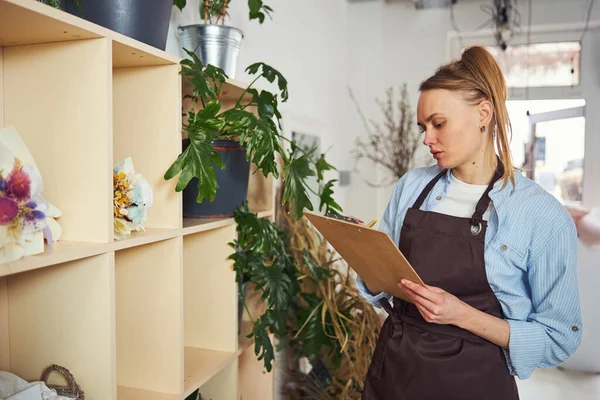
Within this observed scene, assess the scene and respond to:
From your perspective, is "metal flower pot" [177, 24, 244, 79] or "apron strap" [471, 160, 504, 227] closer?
"apron strap" [471, 160, 504, 227]

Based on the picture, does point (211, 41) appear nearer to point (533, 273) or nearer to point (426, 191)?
point (426, 191)

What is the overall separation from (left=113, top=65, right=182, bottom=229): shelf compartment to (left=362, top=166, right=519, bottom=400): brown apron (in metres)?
0.69

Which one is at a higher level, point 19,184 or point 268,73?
point 268,73

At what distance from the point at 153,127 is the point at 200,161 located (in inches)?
6.5

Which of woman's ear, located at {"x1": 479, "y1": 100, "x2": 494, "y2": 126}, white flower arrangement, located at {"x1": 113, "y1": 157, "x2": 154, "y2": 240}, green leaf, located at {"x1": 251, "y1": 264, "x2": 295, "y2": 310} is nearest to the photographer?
white flower arrangement, located at {"x1": 113, "y1": 157, "x2": 154, "y2": 240}

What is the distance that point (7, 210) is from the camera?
0.93 m

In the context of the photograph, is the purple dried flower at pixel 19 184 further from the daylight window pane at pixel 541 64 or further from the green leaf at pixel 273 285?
the daylight window pane at pixel 541 64

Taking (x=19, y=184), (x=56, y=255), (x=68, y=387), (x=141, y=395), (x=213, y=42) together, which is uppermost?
(x=213, y=42)

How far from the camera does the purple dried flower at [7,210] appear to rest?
0.92 m

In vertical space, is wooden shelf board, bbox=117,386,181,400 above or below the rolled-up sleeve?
below

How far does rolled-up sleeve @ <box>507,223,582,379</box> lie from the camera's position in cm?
137

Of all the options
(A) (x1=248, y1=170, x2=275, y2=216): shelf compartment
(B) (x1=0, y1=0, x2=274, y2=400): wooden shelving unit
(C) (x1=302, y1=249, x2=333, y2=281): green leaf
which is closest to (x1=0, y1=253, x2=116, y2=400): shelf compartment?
(B) (x1=0, y1=0, x2=274, y2=400): wooden shelving unit

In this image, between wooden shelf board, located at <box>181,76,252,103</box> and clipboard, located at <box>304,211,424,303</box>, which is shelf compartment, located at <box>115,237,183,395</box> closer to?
clipboard, located at <box>304,211,424,303</box>

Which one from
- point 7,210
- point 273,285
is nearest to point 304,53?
point 273,285
